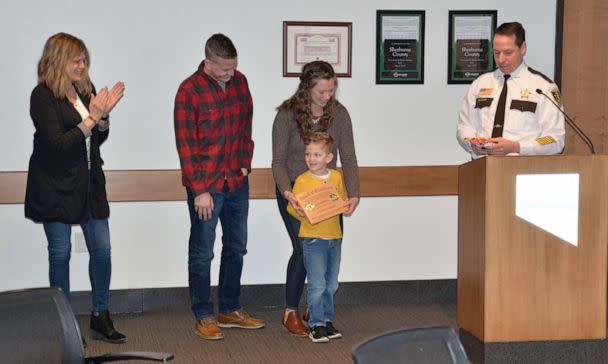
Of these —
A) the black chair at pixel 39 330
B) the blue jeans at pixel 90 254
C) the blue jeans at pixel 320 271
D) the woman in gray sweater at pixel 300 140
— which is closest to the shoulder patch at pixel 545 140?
the woman in gray sweater at pixel 300 140

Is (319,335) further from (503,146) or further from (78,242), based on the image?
(78,242)

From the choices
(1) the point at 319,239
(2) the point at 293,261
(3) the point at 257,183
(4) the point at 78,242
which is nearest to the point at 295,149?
(1) the point at 319,239

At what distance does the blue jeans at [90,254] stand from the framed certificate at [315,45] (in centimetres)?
189

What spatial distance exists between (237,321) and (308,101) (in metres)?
1.45

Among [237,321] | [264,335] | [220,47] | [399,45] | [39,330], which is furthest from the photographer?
[399,45]

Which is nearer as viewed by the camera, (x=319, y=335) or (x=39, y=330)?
(x=39, y=330)

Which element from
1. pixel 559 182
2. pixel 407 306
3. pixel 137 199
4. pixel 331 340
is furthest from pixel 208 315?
pixel 559 182

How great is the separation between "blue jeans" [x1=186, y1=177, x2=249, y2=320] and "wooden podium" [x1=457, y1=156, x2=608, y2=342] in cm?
151

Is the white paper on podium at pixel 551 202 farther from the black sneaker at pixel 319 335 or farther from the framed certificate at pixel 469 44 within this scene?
the framed certificate at pixel 469 44

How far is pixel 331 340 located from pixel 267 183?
1.39 meters

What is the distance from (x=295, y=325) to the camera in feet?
17.2

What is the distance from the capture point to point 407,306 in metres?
6.18

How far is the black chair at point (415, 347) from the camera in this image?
2135mm

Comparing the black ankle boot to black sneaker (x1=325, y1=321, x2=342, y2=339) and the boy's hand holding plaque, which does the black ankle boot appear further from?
the boy's hand holding plaque
